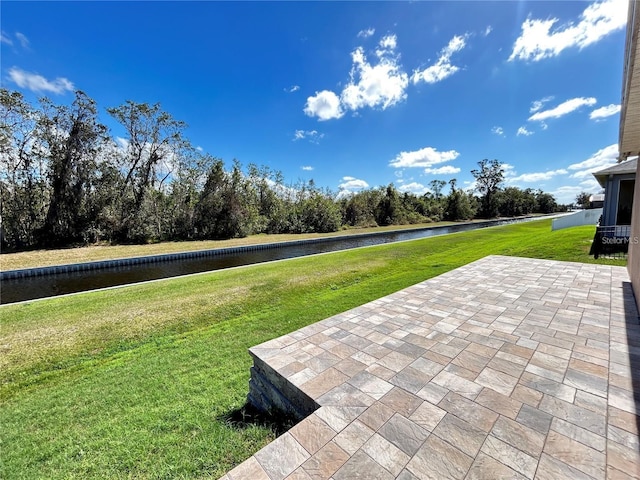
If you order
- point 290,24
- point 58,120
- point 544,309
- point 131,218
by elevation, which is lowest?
point 544,309

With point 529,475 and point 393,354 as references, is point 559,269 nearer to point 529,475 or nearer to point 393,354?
point 393,354

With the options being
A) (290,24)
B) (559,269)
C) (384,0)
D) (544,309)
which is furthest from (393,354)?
(290,24)

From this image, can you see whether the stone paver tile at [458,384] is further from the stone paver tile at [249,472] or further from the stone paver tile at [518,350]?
the stone paver tile at [249,472]

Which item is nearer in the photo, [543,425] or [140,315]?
[543,425]

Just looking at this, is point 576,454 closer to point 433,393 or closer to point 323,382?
point 433,393

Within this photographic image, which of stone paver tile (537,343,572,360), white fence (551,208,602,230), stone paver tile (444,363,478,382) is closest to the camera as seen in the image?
stone paver tile (444,363,478,382)

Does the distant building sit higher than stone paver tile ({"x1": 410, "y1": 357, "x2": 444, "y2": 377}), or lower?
higher

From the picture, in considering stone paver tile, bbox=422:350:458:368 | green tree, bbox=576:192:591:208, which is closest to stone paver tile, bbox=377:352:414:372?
stone paver tile, bbox=422:350:458:368

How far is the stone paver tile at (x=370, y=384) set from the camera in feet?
6.01

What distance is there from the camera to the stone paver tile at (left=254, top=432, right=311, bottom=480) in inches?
50.2

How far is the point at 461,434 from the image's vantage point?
1468mm

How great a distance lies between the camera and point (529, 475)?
1218 millimetres

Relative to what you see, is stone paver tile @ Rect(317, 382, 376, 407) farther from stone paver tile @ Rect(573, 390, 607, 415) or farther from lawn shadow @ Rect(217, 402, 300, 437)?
stone paver tile @ Rect(573, 390, 607, 415)

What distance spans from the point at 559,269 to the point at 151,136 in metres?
23.6
